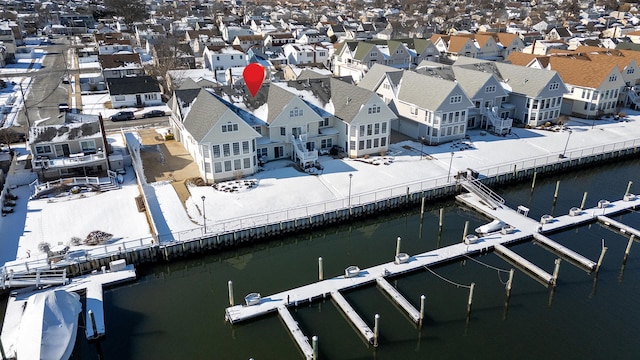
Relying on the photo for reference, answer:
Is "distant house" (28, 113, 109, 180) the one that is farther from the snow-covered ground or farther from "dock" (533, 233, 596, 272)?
"dock" (533, 233, 596, 272)

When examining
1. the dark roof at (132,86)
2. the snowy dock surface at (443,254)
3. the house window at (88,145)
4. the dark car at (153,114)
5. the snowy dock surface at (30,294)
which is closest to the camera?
the snowy dock surface at (30,294)

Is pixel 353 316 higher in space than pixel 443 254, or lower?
lower

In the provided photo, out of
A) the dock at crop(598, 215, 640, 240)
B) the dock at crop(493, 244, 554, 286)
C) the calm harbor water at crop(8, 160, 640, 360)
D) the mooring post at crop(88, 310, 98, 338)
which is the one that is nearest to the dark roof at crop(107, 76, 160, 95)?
the calm harbor water at crop(8, 160, 640, 360)

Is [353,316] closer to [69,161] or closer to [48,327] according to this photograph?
[48,327]

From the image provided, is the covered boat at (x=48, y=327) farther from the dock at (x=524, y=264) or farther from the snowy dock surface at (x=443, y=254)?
the dock at (x=524, y=264)

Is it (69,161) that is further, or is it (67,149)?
(67,149)

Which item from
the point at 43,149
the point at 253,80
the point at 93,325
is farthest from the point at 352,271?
the point at 43,149

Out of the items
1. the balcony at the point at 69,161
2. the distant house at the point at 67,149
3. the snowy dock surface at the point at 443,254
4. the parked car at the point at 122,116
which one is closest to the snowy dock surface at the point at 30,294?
the snowy dock surface at the point at 443,254
